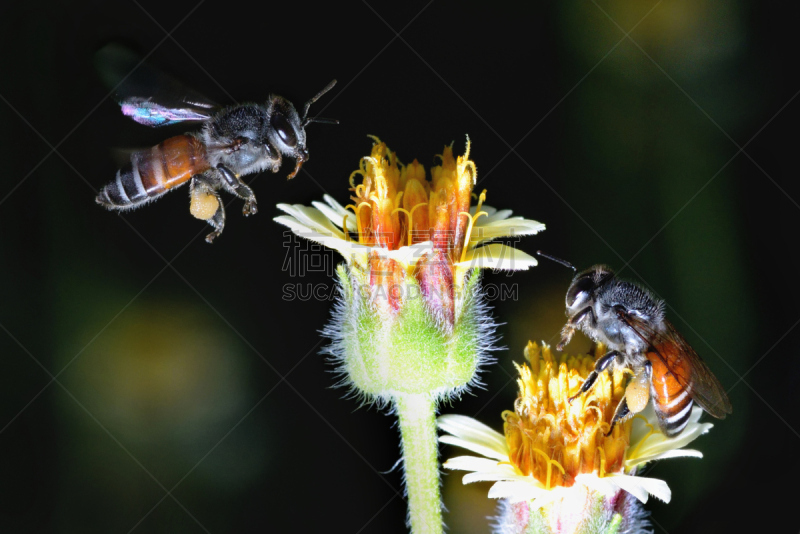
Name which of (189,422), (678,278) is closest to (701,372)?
(678,278)

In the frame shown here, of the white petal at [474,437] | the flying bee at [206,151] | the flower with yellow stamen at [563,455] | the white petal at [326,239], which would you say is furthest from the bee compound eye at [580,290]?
the flying bee at [206,151]

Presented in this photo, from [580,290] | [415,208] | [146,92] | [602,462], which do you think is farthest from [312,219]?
[602,462]

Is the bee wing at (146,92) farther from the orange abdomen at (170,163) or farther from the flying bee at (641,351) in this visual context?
the flying bee at (641,351)

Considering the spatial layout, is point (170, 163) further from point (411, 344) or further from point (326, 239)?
point (411, 344)

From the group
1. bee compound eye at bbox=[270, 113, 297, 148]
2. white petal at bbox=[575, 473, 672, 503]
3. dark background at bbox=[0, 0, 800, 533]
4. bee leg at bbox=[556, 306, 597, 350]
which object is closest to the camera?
white petal at bbox=[575, 473, 672, 503]

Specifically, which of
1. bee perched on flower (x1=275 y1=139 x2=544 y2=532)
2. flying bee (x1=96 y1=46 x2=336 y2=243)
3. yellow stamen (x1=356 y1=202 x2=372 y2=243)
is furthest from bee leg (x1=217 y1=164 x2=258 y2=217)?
yellow stamen (x1=356 y1=202 x2=372 y2=243)

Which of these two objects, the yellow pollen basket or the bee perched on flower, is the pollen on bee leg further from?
the yellow pollen basket
